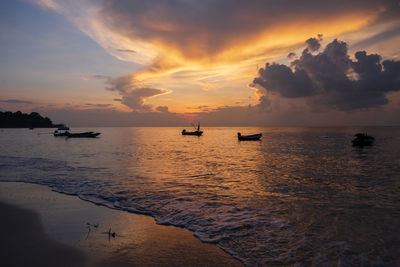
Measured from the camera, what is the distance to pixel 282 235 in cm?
846

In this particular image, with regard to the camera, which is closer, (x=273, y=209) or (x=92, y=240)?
(x=92, y=240)

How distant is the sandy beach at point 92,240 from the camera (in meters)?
6.26

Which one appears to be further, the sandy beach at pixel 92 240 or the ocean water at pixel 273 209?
the ocean water at pixel 273 209

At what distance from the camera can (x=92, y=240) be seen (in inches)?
289

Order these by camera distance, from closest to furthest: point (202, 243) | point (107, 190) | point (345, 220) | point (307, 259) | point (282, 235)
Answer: point (307, 259) → point (202, 243) → point (282, 235) → point (345, 220) → point (107, 190)

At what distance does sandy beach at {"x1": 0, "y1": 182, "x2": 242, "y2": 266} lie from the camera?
626cm

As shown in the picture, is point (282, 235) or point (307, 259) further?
point (282, 235)

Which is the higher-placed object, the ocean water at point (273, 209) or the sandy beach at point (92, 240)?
the sandy beach at point (92, 240)

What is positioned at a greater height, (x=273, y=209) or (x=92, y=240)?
(x=92, y=240)

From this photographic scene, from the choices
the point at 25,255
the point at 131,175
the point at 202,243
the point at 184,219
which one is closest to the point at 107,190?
the point at 131,175

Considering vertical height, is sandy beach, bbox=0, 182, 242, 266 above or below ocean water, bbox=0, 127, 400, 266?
above

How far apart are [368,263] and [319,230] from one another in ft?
7.71

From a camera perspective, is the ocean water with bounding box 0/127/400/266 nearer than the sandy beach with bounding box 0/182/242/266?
No

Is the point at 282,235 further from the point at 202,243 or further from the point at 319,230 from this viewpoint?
the point at 202,243
